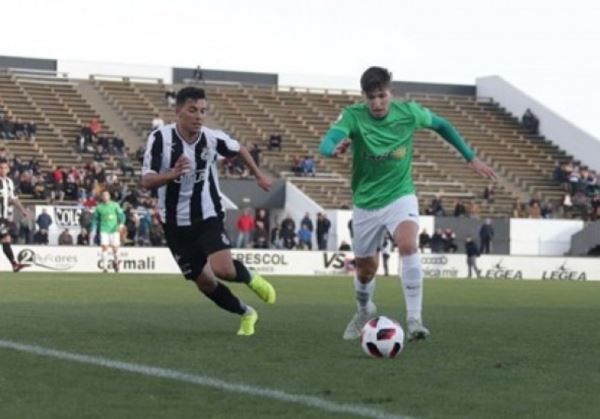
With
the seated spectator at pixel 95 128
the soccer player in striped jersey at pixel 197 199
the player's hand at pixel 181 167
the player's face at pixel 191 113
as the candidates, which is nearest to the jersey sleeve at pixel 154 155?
the soccer player in striped jersey at pixel 197 199

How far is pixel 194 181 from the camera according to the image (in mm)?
12914

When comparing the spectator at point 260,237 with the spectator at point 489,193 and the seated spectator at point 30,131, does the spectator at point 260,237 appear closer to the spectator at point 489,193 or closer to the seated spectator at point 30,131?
the seated spectator at point 30,131

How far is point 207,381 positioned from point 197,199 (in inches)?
171

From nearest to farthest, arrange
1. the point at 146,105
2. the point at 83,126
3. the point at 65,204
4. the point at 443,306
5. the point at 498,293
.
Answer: the point at 443,306 → the point at 498,293 → the point at 65,204 → the point at 83,126 → the point at 146,105

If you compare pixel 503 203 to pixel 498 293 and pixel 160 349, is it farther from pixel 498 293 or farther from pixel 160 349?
pixel 160 349

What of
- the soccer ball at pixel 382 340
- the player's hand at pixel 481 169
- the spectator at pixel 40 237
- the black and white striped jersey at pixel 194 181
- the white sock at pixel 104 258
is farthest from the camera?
the spectator at pixel 40 237

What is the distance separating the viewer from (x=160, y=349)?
11148 millimetres

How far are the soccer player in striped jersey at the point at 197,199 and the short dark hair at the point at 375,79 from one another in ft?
4.37

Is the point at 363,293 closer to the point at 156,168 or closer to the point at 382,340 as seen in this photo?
the point at 156,168

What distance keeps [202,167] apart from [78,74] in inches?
2000

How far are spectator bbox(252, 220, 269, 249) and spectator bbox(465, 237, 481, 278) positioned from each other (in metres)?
6.40

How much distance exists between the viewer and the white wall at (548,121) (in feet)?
215

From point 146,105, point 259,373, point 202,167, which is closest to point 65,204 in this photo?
point 146,105

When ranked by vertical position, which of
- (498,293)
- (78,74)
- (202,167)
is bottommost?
(498,293)
